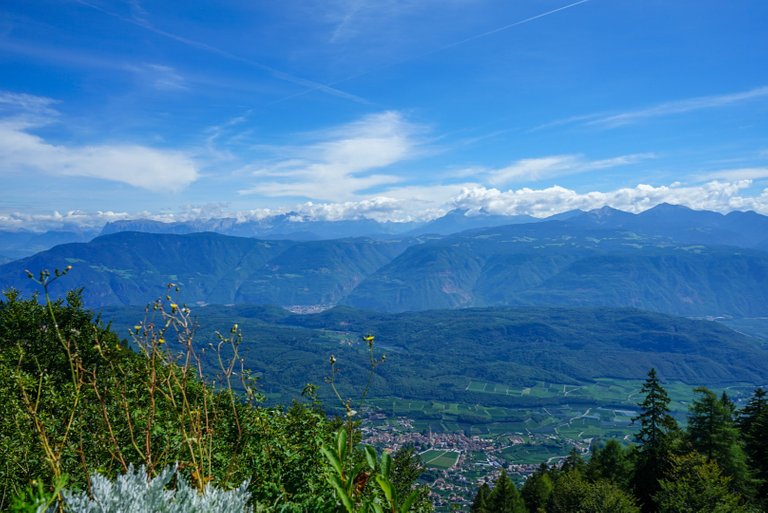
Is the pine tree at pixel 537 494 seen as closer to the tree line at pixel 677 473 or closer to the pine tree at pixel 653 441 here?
the tree line at pixel 677 473

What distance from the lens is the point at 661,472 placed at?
29.0 meters

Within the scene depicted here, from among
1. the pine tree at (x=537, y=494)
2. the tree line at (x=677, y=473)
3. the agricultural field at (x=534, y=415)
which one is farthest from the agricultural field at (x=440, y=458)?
the tree line at (x=677, y=473)

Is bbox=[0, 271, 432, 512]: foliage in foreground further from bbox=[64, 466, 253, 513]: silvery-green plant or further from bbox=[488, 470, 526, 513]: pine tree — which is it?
bbox=[488, 470, 526, 513]: pine tree

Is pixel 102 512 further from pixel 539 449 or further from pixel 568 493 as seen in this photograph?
pixel 539 449

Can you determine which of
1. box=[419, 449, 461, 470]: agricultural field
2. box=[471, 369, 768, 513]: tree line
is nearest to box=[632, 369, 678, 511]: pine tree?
box=[471, 369, 768, 513]: tree line

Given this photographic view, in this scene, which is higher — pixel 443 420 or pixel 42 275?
pixel 42 275

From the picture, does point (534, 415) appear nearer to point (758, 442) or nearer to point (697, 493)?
point (758, 442)

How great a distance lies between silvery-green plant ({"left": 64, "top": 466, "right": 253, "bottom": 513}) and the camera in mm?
2648

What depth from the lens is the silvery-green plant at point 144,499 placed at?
2.65 meters

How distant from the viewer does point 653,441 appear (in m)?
31.6

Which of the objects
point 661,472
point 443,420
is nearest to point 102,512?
point 661,472

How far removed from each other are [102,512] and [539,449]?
150 m

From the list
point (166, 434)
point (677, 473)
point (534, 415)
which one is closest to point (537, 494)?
point (677, 473)

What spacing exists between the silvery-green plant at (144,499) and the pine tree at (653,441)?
3394 cm
